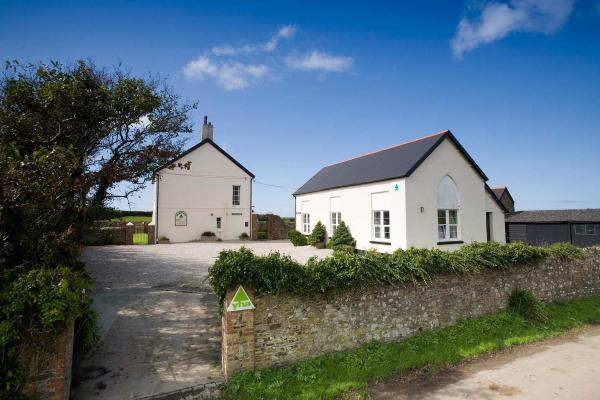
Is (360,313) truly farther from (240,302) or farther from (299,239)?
(299,239)

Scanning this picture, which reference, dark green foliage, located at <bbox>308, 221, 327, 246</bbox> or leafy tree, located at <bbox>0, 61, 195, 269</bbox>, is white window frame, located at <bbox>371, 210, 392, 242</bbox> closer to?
dark green foliage, located at <bbox>308, 221, 327, 246</bbox>

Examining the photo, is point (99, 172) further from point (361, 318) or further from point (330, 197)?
point (330, 197)

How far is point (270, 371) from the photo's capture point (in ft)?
19.9

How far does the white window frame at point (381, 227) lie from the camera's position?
1747 centimetres

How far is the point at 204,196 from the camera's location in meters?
26.5

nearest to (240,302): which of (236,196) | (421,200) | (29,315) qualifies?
(29,315)

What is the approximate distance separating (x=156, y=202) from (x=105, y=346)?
1963cm

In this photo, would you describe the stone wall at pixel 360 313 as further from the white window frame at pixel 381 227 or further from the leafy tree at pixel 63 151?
the white window frame at pixel 381 227

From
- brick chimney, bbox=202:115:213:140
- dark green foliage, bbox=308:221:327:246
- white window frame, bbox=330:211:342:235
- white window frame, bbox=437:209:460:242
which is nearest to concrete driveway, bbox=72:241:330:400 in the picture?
dark green foliage, bbox=308:221:327:246

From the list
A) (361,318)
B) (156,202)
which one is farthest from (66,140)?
(156,202)

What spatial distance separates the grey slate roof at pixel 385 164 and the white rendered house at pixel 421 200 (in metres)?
0.05

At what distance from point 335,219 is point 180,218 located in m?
13.2

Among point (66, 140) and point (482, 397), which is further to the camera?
point (66, 140)

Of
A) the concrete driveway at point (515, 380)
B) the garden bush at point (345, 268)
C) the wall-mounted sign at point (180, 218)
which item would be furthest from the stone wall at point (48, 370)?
the wall-mounted sign at point (180, 218)
